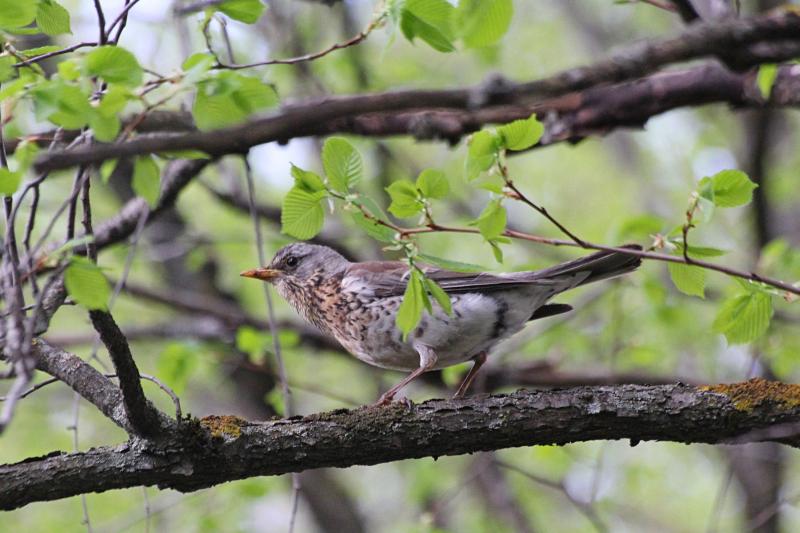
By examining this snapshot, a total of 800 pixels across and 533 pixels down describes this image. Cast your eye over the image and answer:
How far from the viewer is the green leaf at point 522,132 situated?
10.8 ft

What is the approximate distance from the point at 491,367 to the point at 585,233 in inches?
197

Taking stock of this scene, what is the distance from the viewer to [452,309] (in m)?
5.00

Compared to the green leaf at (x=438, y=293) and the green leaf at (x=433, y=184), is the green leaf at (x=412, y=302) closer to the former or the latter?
the green leaf at (x=438, y=293)

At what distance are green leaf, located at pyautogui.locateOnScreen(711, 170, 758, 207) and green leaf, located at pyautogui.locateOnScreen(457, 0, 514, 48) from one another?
1.09m

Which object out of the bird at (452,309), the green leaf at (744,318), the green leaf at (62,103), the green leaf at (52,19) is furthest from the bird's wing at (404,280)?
the green leaf at (62,103)

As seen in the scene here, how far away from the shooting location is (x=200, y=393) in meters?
11.1

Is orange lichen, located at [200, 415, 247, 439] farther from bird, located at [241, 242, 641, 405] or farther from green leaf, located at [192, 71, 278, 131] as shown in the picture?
green leaf, located at [192, 71, 278, 131]

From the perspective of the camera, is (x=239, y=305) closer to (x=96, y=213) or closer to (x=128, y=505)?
(x=96, y=213)

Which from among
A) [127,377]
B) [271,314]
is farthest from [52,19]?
[271,314]

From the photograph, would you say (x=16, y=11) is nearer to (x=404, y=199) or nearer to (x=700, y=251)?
(x=404, y=199)

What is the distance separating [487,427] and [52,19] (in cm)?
251

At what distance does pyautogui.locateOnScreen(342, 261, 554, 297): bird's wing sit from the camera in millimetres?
5207

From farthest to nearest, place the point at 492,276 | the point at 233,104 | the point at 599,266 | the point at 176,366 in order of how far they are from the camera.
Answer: the point at 176,366
the point at 492,276
the point at 599,266
the point at 233,104

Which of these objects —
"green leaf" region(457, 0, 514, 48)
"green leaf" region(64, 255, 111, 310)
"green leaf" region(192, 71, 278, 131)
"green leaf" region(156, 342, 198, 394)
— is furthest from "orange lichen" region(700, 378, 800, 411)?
"green leaf" region(156, 342, 198, 394)
